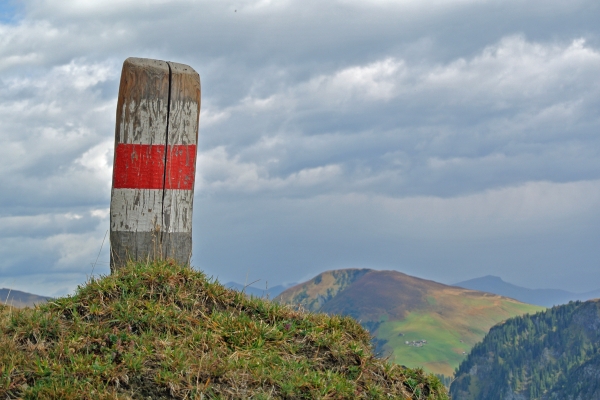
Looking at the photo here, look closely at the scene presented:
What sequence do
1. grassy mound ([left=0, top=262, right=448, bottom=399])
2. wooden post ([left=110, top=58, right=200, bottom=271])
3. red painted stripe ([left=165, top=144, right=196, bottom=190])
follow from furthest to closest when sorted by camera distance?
red painted stripe ([left=165, top=144, right=196, bottom=190]) < wooden post ([left=110, top=58, right=200, bottom=271]) < grassy mound ([left=0, top=262, right=448, bottom=399])

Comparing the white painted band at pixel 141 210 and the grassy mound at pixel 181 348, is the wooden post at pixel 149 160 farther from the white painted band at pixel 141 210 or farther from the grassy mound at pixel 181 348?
the grassy mound at pixel 181 348

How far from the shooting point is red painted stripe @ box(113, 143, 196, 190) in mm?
10172

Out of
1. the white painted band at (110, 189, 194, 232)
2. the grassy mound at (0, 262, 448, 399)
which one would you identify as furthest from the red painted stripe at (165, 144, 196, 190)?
the grassy mound at (0, 262, 448, 399)

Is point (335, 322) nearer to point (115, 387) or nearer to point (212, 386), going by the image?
point (212, 386)

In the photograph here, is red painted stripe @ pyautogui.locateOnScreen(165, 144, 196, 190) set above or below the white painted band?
above

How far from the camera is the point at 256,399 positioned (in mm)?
6551

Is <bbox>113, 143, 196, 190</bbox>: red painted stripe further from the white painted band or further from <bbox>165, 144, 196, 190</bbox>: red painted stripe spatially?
the white painted band

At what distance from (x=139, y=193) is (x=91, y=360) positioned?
3.67m

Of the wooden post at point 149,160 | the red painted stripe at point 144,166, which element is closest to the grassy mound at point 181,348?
the wooden post at point 149,160

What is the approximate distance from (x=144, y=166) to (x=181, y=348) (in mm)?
3787

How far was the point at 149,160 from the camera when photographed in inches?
401

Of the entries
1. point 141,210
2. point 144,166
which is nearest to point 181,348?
point 141,210

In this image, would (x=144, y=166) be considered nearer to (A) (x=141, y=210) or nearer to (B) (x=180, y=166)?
(B) (x=180, y=166)

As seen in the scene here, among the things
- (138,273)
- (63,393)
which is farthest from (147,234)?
(63,393)
